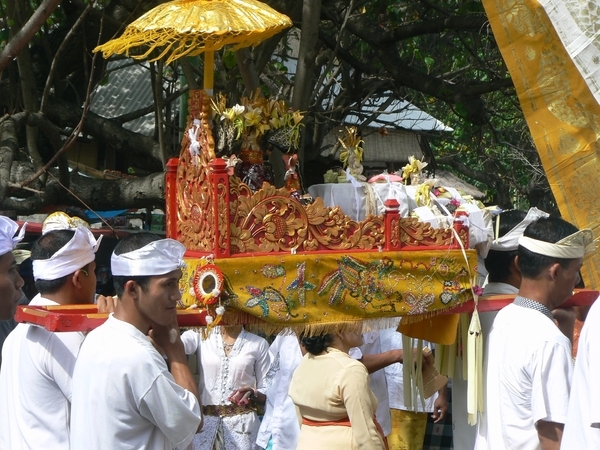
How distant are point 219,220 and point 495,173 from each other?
12.1m

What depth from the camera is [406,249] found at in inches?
168

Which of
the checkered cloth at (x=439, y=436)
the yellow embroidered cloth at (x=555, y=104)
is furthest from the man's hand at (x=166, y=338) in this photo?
the checkered cloth at (x=439, y=436)

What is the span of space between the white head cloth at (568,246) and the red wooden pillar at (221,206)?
122 cm

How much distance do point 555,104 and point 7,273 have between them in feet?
7.71

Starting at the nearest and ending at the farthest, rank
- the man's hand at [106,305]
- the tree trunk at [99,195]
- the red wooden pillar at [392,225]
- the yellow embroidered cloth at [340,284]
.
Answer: the man's hand at [106,305] < the yellow embroidered cloth at [340,284] < the red wooden pillar at [392,225] < the tree trunk at [99,195]

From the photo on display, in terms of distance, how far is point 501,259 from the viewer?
455cm

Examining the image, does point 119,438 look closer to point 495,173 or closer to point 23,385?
point 23,385

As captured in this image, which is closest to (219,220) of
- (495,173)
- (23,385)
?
(23,385)

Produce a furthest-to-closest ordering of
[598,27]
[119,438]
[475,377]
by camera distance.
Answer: [475,377] < [598,27] < [119,438]

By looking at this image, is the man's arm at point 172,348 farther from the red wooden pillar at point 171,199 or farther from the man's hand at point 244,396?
the man's hand at point 244,396

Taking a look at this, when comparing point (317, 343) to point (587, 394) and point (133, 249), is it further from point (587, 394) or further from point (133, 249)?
point (587, 394)

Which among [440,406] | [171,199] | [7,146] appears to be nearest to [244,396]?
[440,406]

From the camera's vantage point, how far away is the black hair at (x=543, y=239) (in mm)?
3662

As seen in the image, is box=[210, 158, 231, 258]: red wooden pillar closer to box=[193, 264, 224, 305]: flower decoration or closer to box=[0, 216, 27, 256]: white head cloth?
box=[193, 264, 224, 305]: flower decoration
